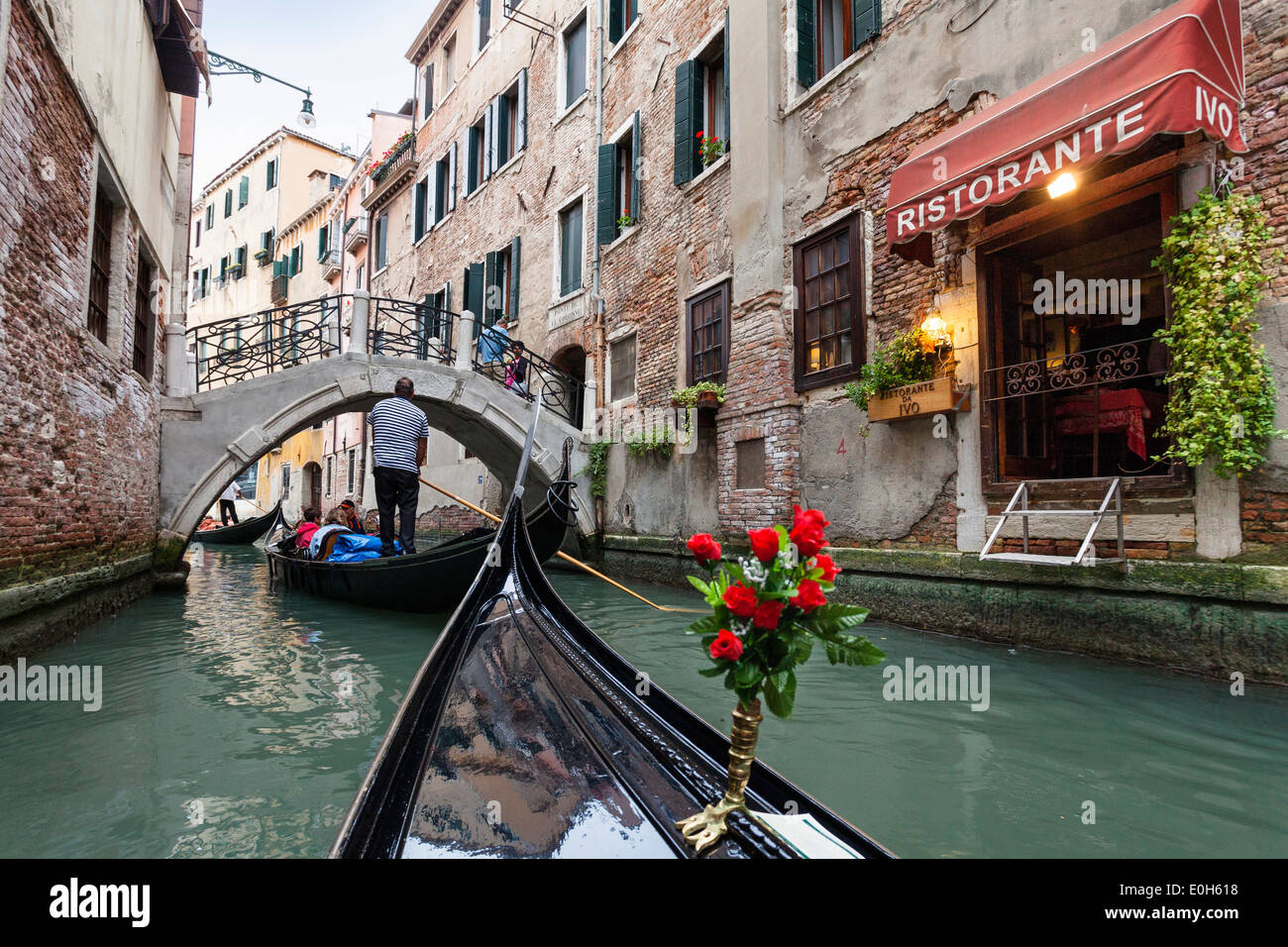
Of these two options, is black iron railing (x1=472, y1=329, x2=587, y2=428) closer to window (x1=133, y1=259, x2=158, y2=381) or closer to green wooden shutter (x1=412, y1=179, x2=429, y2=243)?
window (x1=133, y1=259, x2=158, y2=381)

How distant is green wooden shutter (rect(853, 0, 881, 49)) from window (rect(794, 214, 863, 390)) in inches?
46.6

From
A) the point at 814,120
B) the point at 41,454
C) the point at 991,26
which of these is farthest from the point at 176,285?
the point at 991,26

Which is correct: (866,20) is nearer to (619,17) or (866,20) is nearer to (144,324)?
(619,17)

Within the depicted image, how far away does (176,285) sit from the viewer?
7281mm

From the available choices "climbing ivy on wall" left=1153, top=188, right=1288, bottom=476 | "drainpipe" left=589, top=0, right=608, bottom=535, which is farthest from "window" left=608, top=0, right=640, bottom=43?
"climbing ivy on wall" left=1153, top=188, right=1288, bottom=476

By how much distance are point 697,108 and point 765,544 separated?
22.8ft

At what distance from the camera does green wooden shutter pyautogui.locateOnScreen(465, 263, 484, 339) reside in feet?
36.4

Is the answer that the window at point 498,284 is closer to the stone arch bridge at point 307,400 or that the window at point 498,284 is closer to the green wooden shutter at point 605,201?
the stone arch bridge at point 307,400

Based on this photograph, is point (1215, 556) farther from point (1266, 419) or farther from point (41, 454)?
point (41, 454)

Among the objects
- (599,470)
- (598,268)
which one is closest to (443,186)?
(598,268)

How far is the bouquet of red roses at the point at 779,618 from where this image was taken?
1.04 meters

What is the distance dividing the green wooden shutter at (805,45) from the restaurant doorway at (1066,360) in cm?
230

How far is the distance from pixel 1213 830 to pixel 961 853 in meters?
0.65

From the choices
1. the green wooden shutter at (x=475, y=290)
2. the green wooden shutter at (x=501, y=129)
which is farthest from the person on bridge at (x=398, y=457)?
the green wooden shutter at (x=501, y=129)
